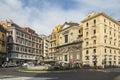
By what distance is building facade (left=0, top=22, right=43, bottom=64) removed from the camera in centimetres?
10269

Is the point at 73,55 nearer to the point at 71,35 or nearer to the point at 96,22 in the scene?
the point at 71,35

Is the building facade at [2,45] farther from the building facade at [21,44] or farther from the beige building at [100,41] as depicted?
the beige building at [100,41]

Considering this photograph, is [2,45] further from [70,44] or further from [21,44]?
[70,44]

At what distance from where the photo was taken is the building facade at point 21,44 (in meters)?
103

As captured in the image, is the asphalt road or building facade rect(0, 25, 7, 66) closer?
the asphalt road

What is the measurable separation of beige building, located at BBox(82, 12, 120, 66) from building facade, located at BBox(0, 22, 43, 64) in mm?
33474

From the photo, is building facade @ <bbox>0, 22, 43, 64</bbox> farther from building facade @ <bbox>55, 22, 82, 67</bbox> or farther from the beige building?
the beige building

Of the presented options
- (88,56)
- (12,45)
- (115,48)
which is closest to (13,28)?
(12,45)

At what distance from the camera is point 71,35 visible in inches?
3711

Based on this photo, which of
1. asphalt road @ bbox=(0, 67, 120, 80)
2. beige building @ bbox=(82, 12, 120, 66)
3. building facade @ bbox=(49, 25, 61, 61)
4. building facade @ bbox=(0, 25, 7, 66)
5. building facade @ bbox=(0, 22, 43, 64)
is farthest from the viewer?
building facade @ bbox=(49, 25, 61, 61)

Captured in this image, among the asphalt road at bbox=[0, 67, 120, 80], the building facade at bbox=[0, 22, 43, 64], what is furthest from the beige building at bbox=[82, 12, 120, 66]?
the asphalt road at bbox=[0, 67, 120, 80]

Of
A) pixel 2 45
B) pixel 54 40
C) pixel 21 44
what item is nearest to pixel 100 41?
pixel 2 45

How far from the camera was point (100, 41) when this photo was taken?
250 feet

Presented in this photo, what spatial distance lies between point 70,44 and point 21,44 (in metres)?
27.6
